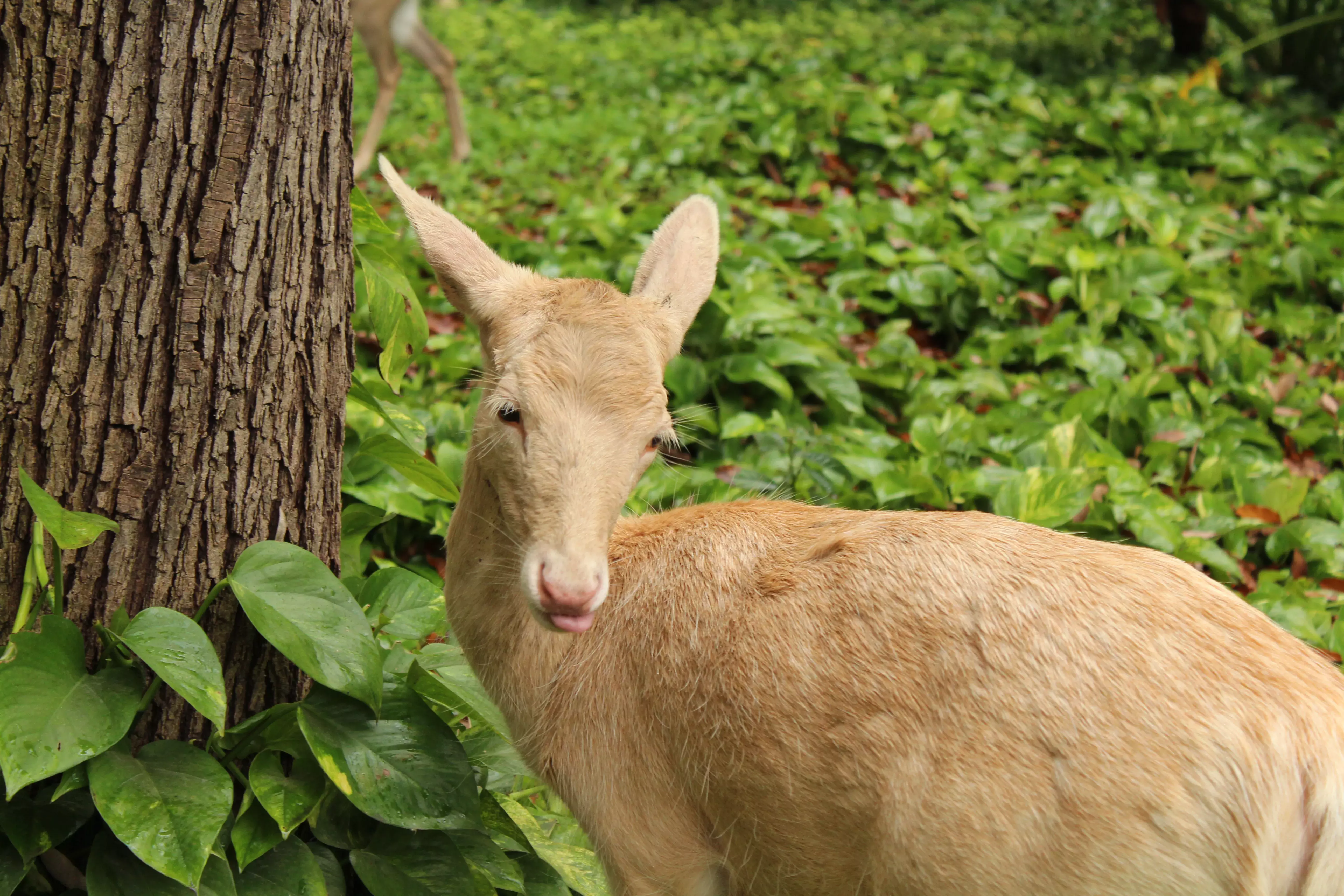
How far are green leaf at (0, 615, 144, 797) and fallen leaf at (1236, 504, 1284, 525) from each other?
12.9ft

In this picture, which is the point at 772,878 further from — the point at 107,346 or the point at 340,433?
the point at 107,346

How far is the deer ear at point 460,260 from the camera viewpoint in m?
2.61

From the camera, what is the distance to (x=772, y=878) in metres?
2.53

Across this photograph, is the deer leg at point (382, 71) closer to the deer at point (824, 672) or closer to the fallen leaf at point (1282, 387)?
the fallen leaf at point (1282, 387)

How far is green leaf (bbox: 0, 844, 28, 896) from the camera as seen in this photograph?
2.13 m

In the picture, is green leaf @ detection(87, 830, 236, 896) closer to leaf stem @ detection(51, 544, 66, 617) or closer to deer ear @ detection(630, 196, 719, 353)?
leaf stem @ detection(51, 544, 66, 617)

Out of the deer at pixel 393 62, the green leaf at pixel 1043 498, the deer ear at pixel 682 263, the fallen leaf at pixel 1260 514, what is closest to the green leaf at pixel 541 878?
the deer ear at pixel 682 263

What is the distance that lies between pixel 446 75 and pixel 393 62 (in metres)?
0.49

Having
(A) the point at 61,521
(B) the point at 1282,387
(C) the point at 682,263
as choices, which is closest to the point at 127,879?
(A) the point at 61,521

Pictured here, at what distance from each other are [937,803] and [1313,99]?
933 cm

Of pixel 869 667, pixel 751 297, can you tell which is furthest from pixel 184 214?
pixel 751 297

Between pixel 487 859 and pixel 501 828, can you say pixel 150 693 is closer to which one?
pixel 487 859

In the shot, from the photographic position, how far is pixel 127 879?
2217 mm

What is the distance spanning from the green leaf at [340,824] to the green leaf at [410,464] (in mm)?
822
